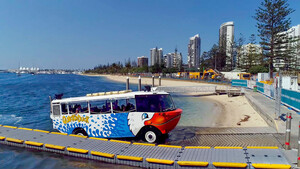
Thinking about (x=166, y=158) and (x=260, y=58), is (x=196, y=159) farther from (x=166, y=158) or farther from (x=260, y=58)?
(x=260, y=58)

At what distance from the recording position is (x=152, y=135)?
31.2 ft

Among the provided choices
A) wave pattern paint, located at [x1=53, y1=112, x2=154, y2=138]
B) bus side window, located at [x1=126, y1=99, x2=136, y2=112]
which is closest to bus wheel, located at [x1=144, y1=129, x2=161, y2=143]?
wave pattern paint, located at [x1=53, y1=112, x2=154, y2=138]

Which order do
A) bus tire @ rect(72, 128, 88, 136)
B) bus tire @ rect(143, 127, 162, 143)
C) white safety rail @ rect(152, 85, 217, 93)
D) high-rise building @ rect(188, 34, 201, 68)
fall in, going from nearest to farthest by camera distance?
bus tire @ rect(143, 127, 162, 143) < bus tire @ rect(72, 128, 88, 136) < white safety rail @ rect(152, 85, 217, 93) < high-rise building @ rect(188, 34, 201, 68)

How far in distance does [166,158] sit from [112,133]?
358cm

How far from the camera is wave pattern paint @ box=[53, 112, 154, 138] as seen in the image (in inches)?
373

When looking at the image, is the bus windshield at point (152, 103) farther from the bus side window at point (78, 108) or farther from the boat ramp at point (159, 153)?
the bus side window at point (78, 108)

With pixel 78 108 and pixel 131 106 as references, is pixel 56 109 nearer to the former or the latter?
pixel 78 108

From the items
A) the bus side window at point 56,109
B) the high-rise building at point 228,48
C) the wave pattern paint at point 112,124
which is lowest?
the wave pattern paint at point 112,124

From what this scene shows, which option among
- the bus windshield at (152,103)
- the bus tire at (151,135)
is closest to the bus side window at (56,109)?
the bus windshield at (152,103)

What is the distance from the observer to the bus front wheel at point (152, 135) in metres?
9.43

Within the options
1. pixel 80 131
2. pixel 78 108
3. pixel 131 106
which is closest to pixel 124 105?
pixel 131 106

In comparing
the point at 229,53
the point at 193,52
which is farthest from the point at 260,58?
the point at 193,52

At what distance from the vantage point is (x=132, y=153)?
780 centimetres

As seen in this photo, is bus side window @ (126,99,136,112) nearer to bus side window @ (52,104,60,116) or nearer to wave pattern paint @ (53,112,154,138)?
wave pattern paint @ (53,112,154,138)
